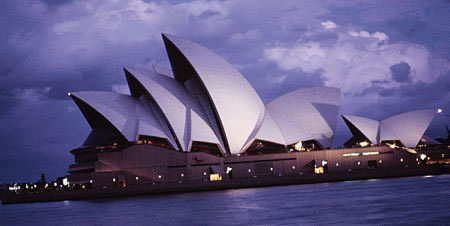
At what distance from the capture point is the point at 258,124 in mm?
64562

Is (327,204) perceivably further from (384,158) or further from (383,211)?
(384,158)

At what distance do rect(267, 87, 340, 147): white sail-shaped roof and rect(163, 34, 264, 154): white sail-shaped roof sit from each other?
226 inches

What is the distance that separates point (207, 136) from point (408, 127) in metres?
29.2

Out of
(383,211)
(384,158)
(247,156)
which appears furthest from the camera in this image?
(384,158)

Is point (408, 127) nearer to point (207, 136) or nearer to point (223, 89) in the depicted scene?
point (223, 89)


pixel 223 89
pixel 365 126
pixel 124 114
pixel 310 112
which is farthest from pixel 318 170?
pixel 124 114

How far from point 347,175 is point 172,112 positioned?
2370 centimetres

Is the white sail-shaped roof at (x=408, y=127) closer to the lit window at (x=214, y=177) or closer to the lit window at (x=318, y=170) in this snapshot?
the lit window at (x=318, y=170)

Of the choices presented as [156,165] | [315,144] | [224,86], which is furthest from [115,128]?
[315,144]

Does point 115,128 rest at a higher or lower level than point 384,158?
higher

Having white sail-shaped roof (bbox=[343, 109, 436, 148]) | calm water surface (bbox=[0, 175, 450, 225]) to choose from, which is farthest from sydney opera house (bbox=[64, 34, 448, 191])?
calm water surface (bbox=[0, 175, 450, 225])

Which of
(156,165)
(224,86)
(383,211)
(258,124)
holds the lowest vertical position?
(383,211)

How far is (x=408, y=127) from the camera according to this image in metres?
74.7

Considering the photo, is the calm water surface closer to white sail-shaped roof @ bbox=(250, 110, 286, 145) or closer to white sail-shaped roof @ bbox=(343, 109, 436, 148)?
white sail-shaped roof @ bbox=(250, 110, 286, 145)
